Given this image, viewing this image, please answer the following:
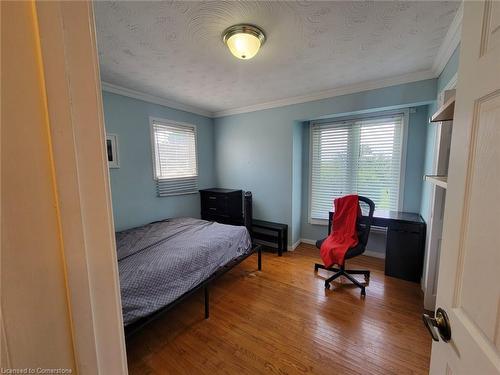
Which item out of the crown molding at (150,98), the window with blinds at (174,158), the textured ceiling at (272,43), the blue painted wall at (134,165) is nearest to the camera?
the textured ceiling at (272,43)

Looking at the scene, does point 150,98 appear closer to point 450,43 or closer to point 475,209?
point 450,43

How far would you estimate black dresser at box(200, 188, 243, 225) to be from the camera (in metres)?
3.60

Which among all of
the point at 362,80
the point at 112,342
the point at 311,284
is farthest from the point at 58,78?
the point at 362,80

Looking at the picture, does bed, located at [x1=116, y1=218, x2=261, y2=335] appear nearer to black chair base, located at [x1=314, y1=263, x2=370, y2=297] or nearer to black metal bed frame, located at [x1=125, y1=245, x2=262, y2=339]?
black metal bed frame, located at [x1=125, y1=245, x2=262, y2=339]

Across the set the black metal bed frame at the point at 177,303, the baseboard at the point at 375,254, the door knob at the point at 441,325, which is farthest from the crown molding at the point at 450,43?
the black metal bed frame at the point at 177,303

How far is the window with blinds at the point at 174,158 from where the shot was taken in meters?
3.23

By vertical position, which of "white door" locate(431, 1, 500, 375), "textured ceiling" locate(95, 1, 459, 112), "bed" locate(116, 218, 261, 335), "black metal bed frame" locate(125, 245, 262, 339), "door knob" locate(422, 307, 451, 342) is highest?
"textured ceiling" locate(95, 1, 459, 112)

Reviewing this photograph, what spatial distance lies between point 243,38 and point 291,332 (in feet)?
7.90

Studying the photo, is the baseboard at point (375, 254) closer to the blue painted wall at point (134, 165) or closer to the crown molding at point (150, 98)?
the blue painted wall at point (134, 165)

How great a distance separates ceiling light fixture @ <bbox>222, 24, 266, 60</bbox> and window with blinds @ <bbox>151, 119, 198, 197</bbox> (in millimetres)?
1991

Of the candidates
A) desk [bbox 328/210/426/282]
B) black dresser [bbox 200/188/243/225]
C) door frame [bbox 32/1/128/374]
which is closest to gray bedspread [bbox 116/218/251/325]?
black dresser [bbox 200/188/243/225]

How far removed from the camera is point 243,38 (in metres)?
1.56

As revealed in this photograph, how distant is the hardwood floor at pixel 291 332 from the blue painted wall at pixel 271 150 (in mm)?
1323

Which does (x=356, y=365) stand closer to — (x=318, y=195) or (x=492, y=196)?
(x=492, y=196)
